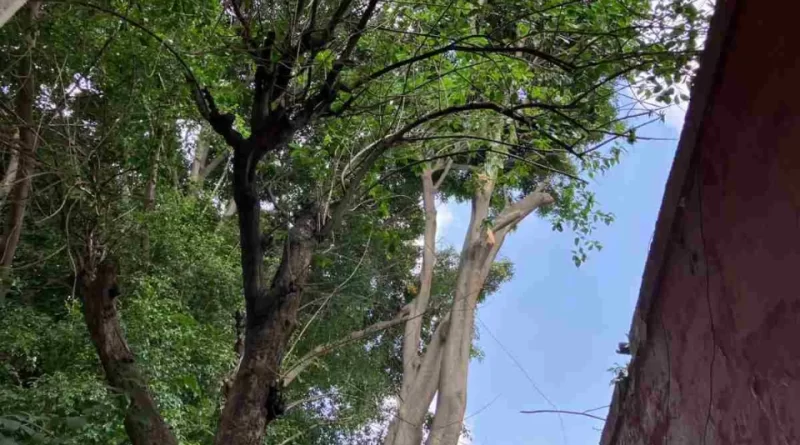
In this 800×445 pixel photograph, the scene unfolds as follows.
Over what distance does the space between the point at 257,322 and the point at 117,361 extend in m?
0.72

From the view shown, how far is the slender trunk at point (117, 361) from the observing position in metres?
2.89

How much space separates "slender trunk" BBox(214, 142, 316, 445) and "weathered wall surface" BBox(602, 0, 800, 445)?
1567 millimetres

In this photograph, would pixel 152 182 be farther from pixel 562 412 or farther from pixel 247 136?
pixel 562 412

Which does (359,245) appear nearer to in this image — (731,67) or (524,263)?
(524,263)

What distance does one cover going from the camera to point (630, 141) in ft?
10.6

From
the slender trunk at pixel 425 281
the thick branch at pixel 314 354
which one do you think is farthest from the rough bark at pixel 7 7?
the slender trunk at pixel 425 281

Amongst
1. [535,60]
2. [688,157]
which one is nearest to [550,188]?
[535,60]

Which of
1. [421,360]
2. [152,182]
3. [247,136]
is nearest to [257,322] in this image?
[247,136]

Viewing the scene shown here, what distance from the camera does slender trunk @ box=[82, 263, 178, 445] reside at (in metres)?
2.89

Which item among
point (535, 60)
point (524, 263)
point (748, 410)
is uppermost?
point (524, 263)

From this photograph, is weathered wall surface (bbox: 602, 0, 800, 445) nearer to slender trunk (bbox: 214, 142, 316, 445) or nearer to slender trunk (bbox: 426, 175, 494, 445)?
slender trunk (bbox: 214, 142, 316, 445)

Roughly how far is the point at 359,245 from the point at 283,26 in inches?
183

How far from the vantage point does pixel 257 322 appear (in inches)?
117

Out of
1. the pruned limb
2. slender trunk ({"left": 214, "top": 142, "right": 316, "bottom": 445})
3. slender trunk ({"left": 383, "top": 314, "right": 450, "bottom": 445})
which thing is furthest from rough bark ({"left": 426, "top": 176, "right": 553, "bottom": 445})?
the pruned limb
